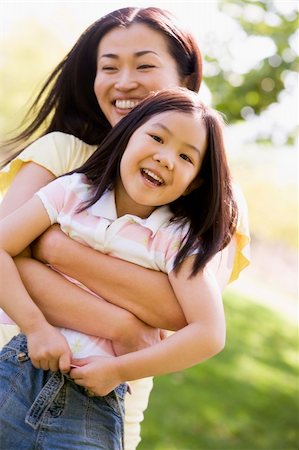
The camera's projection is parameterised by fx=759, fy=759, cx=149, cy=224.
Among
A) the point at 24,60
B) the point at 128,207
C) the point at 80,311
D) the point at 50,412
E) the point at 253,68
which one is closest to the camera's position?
the point at 50,412

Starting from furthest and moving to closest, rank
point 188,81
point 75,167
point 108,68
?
1. point 188,81
2. point 108,68
3. point 75,167

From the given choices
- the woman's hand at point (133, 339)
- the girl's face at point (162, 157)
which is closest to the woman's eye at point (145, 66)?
the girl's face at point (162, 157)

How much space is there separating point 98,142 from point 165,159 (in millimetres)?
673

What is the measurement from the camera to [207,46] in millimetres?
9242

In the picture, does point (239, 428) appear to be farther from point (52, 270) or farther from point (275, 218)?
point (275, 218)

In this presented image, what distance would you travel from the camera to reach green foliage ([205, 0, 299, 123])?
28.5ft

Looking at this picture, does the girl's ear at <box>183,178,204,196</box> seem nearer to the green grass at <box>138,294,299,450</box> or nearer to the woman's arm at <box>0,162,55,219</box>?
the woman's arm at <box>0,162,55,219</box>

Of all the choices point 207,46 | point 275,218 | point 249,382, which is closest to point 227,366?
point 249,382

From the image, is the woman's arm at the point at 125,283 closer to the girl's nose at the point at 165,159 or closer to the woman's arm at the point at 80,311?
the woman's arm at the point at 80,311

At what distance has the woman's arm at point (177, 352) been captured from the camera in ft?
6.73

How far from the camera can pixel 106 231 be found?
7.24ft

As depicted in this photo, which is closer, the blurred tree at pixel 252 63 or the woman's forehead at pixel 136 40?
the woman's forehead at pixel 136 40

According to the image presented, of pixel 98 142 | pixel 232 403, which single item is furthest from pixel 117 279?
pixel 232 403

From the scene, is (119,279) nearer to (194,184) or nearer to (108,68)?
A: (194,184)
